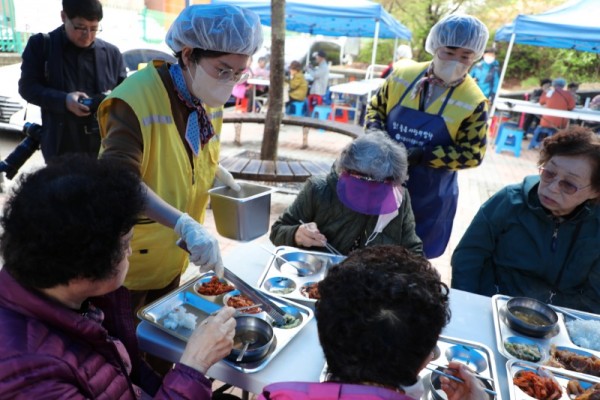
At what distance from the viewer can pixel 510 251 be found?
2387 mm

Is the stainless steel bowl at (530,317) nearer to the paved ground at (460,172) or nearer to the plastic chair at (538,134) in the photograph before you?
the paved ground at (460,172)

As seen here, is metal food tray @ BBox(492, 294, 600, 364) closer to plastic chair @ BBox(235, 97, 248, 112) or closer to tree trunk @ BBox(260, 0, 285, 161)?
tree trunk @ BBox(260, 0, 285, 161)

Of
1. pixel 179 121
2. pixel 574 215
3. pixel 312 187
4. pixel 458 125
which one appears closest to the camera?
pixel 179 121

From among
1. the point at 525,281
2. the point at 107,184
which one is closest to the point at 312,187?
the point at 525,281

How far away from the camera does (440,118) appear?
295 cm

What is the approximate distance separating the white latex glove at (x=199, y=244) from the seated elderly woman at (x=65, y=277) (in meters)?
0.38

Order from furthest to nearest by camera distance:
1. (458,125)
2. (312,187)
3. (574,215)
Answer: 1. (458,125)
2. (312,187)
3. (574,215)

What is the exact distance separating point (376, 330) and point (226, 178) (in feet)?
4.91

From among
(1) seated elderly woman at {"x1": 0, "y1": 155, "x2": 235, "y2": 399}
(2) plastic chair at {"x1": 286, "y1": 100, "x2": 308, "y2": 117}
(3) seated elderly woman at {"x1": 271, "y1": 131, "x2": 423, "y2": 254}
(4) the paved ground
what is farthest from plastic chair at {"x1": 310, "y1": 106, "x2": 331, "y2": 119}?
(1) seated elderly woman at {"x1": 0, "y1": 155, "x2": 235, "y2": 399}

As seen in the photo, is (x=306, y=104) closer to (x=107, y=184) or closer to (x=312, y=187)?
(x=312, y=187)

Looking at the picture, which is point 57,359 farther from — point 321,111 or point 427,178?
point 321,111

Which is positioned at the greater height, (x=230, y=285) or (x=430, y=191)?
(x=430, y=191)

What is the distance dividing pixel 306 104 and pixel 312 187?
969cm

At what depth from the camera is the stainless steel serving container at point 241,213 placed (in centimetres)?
218
